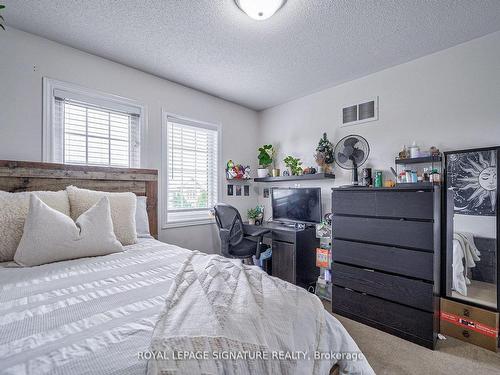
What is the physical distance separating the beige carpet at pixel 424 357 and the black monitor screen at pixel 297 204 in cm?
131

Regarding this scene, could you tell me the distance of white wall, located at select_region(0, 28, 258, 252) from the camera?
195cm

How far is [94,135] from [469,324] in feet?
12.2

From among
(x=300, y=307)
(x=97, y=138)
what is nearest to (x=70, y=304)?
(x=300, y=307)

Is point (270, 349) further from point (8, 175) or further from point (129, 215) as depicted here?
point (8, 175)

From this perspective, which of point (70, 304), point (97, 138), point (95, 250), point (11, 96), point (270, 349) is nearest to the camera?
point (270, 349)

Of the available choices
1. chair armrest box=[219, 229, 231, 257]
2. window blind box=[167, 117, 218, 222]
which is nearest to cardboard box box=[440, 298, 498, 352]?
chair armrest box=[219, 229, 231, 257]

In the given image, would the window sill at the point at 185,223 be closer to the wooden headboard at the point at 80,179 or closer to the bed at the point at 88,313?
the wooden headboard at the point at 80,179

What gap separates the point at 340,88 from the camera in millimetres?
2975

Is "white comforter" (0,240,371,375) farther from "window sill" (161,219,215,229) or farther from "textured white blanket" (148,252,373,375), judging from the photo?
"window sill" (161,219,215,229)

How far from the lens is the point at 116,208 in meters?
1.97

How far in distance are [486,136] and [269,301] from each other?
236 cm

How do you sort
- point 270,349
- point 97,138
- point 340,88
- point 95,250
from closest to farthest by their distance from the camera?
point 270,349 → point 95,250 → point 97,138 → point 340,88

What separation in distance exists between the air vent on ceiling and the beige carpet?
2.15 m

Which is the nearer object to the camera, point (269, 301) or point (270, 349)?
point (270, 349)
